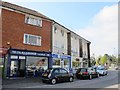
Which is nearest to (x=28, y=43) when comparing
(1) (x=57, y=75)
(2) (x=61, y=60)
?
(1) (x=57, y=75)

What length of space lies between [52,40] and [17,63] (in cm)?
699

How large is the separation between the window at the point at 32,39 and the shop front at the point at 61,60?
127 inches

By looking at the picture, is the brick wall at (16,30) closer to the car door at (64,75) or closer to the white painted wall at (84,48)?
the car door at (64,75)

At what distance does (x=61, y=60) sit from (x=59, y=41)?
9.46ft

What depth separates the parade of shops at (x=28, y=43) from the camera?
75.8 feet

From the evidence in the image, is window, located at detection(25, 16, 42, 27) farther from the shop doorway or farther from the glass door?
the glass door

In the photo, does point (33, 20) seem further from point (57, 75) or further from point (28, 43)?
point (57, 75)

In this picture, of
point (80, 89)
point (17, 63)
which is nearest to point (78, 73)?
point (17, 63)

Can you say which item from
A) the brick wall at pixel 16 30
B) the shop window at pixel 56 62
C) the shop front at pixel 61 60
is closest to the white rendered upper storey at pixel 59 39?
the shop front at pixel 61 60

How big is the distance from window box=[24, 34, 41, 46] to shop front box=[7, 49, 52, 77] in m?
1.20

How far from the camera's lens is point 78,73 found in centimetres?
2542

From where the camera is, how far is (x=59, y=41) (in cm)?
3225

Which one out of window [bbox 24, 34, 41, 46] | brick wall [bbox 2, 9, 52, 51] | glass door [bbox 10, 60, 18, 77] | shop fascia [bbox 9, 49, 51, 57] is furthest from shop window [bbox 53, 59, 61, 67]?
glass door [bbox 10, 60, 18, 77]

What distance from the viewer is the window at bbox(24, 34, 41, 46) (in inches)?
1003
